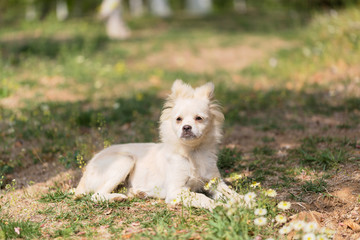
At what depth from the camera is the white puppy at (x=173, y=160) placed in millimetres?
4113

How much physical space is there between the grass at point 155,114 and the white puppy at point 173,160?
0.75 ft

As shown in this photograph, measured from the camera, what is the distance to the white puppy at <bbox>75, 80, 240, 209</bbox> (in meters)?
4.11

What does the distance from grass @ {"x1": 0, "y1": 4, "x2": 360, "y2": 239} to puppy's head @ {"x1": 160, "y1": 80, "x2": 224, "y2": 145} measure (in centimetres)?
71

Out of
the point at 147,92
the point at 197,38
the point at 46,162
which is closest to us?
the point at 46,162

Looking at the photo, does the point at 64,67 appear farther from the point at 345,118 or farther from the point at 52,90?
the point at 345,118

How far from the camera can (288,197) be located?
4.11 m

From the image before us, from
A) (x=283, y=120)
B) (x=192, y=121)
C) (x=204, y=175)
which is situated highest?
(x=192, y=121)

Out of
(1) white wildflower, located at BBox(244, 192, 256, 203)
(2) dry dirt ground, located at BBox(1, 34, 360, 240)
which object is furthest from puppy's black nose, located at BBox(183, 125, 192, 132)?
(2) dry dirt ground, located at BBox(1, 34, 360, 240)

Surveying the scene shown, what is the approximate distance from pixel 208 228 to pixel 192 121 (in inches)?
47.9

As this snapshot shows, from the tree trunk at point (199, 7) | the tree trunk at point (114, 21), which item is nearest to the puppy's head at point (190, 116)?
the tree trunk at point (114, 21)

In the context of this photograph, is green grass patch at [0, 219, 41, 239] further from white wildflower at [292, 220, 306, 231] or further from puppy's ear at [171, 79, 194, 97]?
white wildflower at [292, 220, 306, 231]

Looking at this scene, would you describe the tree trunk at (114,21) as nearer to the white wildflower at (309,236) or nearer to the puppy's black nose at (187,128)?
the puppy's black nose at (187,128)

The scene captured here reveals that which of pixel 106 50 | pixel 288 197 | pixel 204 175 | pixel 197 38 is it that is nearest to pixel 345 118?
pixel 288 197

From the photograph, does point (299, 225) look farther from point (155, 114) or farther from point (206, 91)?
point (155, 114)
